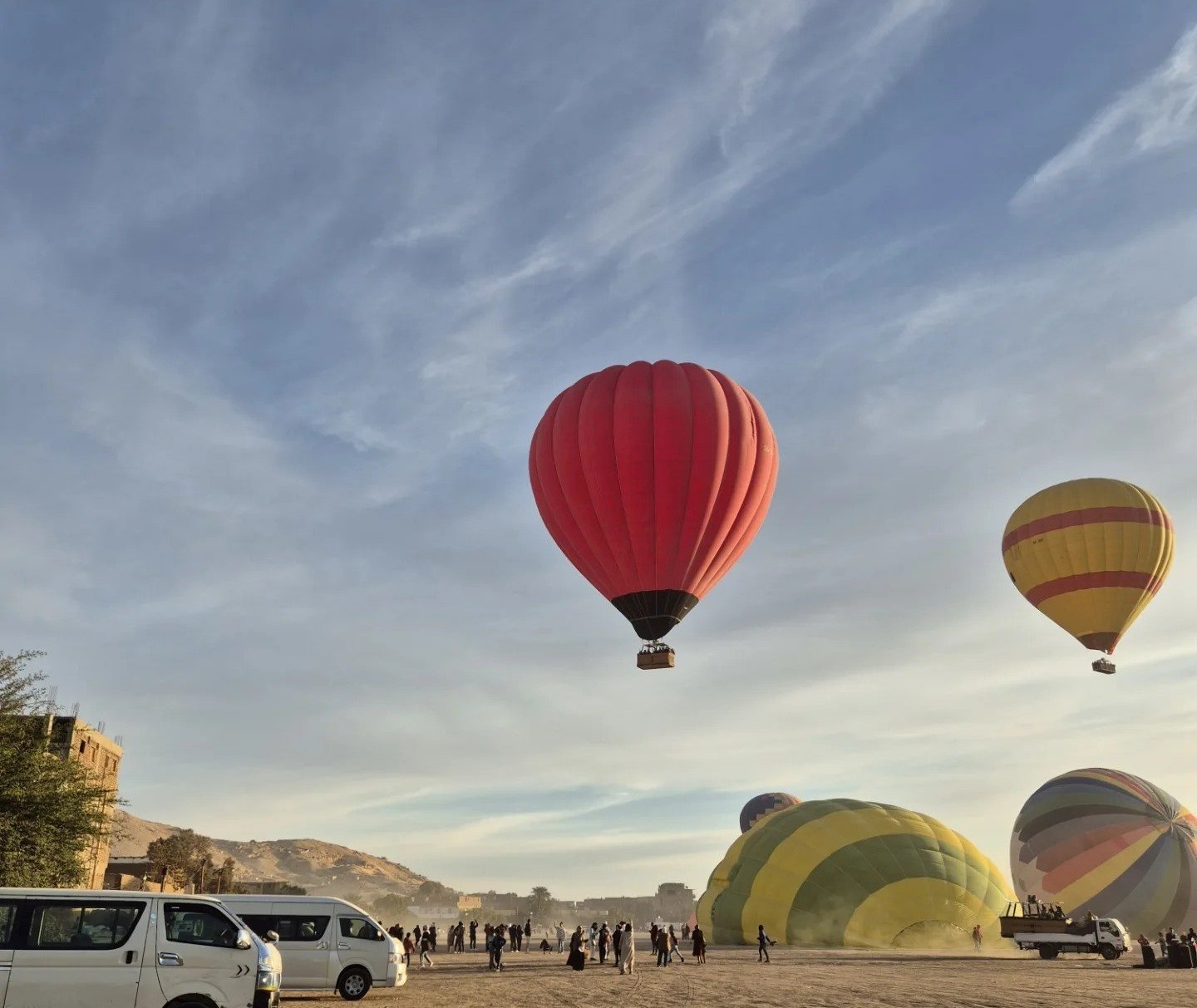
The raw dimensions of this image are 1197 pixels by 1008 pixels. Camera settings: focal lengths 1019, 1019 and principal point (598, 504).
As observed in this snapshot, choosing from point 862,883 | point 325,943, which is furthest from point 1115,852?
point 325,943

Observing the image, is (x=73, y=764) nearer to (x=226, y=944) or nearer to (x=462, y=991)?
(x=462, y=991)

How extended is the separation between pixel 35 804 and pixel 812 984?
22.1m

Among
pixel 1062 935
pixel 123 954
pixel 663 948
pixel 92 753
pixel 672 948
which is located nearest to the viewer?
pixel 123 954

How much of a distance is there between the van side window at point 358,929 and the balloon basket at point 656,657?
51.4 feet

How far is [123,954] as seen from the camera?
13.6 metres

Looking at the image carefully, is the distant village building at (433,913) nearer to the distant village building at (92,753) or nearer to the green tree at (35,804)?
the distant village building at (92,753)

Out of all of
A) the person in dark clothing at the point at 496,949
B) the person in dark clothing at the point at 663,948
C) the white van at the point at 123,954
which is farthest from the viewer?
the person in dark clothing at the point at 663,948

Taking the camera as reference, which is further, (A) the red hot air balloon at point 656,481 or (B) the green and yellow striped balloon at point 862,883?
(B) the green and yellow striped balloon at point 862,883

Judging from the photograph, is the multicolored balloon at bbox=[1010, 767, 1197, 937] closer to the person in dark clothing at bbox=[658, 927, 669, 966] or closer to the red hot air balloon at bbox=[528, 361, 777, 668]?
the person in dark clothing at bbox=[658, 927, 669, 966]

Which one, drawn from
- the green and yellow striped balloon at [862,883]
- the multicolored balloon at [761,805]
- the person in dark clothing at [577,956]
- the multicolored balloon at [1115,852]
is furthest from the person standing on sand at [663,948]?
the multicolored balloon at [761,805]

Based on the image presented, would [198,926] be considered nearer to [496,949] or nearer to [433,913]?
[496,949]

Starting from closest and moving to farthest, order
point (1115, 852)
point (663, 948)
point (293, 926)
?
point (293, 926) < point (663, 948) < point (1115, 852)

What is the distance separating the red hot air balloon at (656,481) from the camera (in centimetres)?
3534

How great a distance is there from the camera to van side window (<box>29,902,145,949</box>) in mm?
13453
